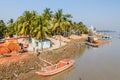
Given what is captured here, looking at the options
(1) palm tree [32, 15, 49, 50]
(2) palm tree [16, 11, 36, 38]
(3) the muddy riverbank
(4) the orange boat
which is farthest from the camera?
(2) palm tree [16, 11, 36, 38]

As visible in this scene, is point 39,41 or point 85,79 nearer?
point 85,79

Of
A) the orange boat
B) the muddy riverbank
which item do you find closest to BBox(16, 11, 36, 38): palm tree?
the muddy riverbank

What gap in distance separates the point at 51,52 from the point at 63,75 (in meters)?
10.6

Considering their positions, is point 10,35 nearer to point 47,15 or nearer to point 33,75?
point 47,15

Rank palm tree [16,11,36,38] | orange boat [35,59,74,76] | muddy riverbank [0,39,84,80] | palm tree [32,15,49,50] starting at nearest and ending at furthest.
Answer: muddy riverbank [0,39,84,80] < orange boat [35,59,74,76] < palm tree [32,15,49,50] < palm tree [16,11,36,38]

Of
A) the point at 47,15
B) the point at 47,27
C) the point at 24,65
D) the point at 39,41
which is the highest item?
the point at 47,15

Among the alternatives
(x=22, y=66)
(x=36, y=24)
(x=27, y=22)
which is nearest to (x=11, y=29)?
(x=27, y=22)

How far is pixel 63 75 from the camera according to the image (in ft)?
119

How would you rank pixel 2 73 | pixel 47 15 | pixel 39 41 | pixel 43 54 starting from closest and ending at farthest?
1. pixel 2 73
2. pixel 43 54
3. pixel 39 41
4. pixel 47 15

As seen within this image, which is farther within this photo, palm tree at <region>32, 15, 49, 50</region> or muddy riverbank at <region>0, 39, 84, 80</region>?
palm tree at <region>32, 15, 49, 50</region>

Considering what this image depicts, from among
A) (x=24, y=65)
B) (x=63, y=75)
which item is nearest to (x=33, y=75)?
(x=24, y=65)

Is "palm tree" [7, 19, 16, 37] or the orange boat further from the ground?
"palm tree" [7, 19, 16, 37]

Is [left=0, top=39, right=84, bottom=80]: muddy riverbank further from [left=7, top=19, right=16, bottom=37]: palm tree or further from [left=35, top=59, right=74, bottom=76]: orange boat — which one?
[left=7, top=19, right=16, bottom=37]: palm tree

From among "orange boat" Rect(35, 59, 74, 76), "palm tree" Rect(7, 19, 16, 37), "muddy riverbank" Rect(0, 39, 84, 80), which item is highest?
"palm tree" Rect(7, 19, 16, 37)
